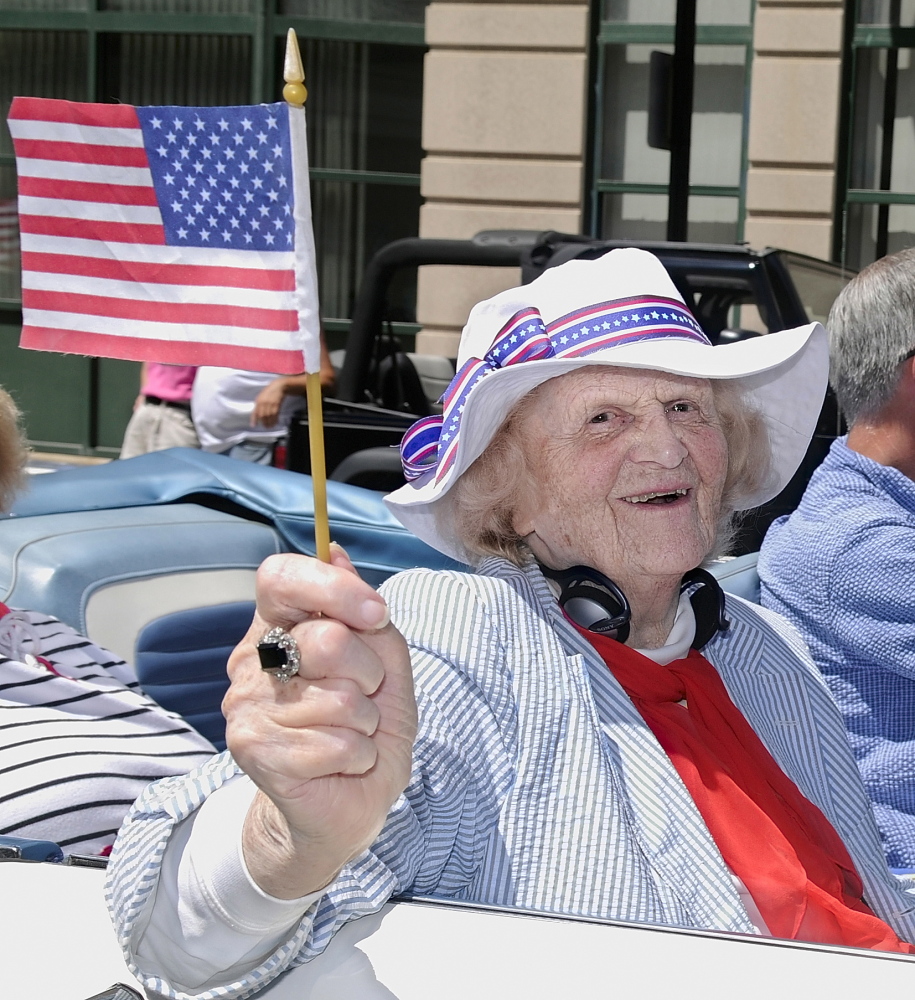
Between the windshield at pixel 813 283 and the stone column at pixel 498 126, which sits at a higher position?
the stone column at pixel 498 126

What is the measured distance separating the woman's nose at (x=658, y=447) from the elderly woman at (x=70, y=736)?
3.10ft

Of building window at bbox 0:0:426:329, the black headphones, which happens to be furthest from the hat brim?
building window at bbox 0:0:426:329

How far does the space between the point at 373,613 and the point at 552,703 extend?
64 centimetres

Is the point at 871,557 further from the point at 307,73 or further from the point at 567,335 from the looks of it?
the point at 307,73

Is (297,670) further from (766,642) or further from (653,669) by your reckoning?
(766,642)

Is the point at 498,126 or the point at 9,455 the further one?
the point at 498,126

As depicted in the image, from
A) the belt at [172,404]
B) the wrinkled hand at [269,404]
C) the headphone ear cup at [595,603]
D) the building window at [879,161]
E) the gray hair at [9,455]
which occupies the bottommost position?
the belt at [172,404]

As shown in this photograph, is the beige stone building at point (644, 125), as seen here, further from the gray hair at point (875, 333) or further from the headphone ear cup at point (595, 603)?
the headphone ear cup at point (595, 603)

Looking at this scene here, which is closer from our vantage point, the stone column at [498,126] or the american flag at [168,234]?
the american flag at [168,234]

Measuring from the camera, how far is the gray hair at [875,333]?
109 inches

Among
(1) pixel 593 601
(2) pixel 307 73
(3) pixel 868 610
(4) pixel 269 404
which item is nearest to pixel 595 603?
(1) pixel 593 601

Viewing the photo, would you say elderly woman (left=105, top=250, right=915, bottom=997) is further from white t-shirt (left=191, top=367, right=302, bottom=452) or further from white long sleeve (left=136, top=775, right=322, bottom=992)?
white t-shirt (left=191, top=367, right=302, bottom=452)

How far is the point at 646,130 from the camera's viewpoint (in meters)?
9.69

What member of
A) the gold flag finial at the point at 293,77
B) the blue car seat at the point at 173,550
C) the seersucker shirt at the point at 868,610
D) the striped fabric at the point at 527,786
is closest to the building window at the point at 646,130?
the blue car seat at the point at 173,550
